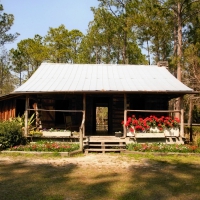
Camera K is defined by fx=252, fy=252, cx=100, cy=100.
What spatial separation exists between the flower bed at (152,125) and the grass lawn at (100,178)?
191 cm

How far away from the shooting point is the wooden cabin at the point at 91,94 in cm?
1276

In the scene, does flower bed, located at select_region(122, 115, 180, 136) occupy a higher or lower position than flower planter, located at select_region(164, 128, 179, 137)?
higher

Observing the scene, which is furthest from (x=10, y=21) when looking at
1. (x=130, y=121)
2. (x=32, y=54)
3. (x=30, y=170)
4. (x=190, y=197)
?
(x=190, y=197)

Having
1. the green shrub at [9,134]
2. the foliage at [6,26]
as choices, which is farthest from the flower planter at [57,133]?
the foliage at [6,26]

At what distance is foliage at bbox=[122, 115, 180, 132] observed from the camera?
467 inches

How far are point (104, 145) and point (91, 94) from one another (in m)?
3.76

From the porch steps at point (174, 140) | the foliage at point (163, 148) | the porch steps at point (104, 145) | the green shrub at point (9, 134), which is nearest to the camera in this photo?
the foliage at point (163, 148)

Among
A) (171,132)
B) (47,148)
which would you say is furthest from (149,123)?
(47,148)

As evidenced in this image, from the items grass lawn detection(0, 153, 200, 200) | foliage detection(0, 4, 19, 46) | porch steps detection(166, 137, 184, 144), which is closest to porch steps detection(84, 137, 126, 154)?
grass lawn detection(0, 153, 200, 200)

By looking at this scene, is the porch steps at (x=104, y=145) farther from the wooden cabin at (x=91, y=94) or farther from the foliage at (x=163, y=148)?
the wooden cabin at (x=91, y=94)

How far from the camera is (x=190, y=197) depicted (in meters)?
5.45

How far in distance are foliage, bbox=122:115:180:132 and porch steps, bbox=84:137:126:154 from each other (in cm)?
91

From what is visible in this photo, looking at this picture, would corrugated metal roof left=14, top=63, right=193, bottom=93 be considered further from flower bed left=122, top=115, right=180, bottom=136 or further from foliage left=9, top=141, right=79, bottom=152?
foliage left=9, top=141, right=79, bottom=152

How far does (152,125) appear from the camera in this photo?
12.1m
